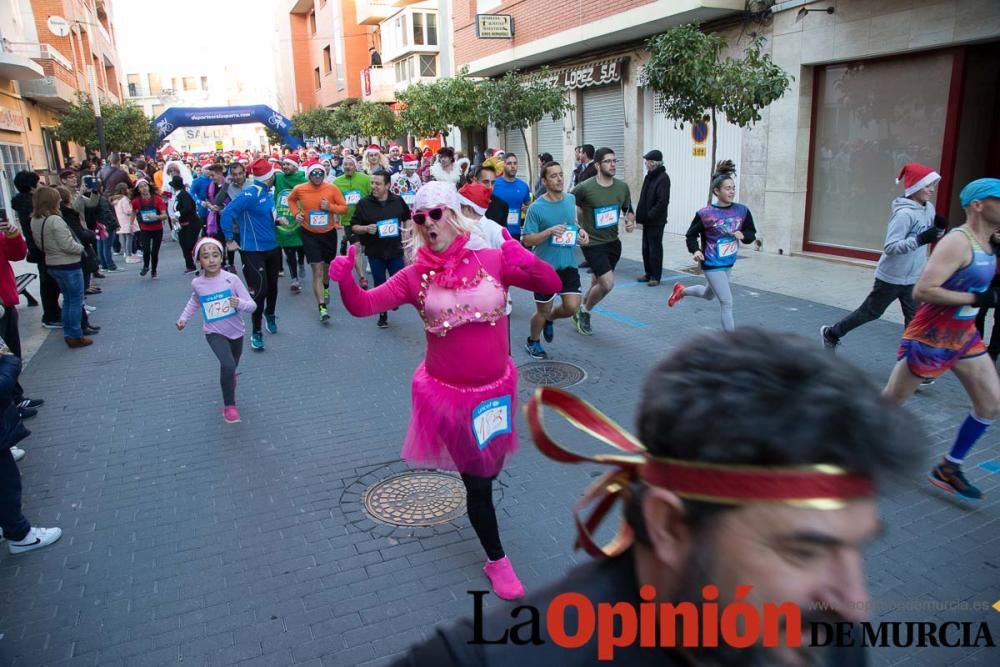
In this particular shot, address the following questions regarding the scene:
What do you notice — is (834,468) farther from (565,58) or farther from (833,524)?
(565,58)

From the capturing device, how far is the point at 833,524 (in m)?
1.02

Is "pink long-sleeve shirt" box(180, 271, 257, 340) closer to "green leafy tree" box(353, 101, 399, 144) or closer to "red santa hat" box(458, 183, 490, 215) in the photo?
"red santa hat" box(458, 183, 490, 215)

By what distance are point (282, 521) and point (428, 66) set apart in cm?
4024

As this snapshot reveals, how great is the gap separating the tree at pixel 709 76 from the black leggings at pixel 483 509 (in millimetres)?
8493

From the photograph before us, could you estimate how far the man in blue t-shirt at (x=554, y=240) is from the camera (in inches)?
277

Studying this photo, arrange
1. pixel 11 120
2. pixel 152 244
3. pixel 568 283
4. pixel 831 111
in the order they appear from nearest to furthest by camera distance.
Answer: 1. pixel 568 283
2. pixel 831 111
3. pixel 152 244
4. pixel 11 120

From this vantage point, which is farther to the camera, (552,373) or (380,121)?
(380,121)

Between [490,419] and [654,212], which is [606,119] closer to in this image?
[654,212]

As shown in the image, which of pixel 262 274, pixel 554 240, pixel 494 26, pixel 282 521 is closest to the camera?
pixel 282 521

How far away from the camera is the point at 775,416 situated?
1010 millimetres

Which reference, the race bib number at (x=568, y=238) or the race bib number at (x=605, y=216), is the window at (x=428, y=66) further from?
the race bib number at (x=568, y=238)

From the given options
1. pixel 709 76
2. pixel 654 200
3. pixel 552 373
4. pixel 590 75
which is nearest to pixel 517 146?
pixel 590 75

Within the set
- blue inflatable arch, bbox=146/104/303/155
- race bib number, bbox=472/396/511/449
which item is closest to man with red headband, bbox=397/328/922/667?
race bib number, bbox=472/396/511/449

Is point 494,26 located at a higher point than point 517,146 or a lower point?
higher
